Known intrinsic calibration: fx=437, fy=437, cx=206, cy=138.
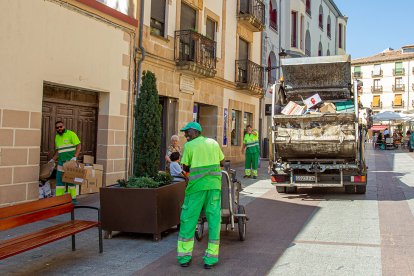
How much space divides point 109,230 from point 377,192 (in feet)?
24.3

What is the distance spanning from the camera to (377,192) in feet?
35.8

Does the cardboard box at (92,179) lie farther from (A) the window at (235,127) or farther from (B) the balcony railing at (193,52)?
(A) the window at (235,127)

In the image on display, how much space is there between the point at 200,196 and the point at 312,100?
6.56m

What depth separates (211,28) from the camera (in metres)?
15.9

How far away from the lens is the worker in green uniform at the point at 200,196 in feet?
15.9

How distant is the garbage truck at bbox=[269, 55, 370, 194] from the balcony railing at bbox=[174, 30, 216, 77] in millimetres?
3399

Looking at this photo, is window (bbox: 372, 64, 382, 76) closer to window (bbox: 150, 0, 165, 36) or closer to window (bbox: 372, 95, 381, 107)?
window (bbox: 372, 95, 381, 107)

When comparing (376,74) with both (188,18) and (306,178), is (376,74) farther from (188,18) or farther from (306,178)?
(306,178)

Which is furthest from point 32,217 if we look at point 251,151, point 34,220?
point 251,151

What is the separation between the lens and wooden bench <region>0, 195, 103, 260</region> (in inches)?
164

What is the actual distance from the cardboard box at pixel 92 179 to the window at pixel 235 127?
8996mm

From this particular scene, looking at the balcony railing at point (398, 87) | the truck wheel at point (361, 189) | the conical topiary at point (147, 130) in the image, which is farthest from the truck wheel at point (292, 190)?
the balcony railing at point (398, 87)

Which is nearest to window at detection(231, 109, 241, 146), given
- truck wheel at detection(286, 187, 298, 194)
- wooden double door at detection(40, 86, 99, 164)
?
truck wheel at detection(286, 187, 298, 194)

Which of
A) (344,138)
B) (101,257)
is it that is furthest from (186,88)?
(101,257)
